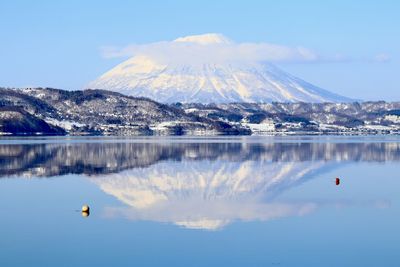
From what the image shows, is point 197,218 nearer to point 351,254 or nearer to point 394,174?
point 351,254

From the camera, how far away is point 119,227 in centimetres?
3058

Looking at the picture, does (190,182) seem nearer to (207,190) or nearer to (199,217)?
(207,190)

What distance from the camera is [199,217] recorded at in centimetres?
3356

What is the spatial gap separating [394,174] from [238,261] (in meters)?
36.7

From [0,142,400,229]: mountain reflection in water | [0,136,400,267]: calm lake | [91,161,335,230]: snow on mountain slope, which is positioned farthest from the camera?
[0,142,400,229]: mountain reflection in water

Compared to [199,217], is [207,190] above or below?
below

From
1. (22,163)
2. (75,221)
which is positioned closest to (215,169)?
(22,163)

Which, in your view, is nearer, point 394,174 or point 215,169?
point 394,174

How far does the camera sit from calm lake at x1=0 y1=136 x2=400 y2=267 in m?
25.0

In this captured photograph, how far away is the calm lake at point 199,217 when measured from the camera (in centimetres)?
2505

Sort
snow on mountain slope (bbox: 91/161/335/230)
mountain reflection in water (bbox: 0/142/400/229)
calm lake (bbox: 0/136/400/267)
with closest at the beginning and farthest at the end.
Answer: calm lake (bbox: 0/136/400/267)
snow on mountain slope (bbox: 91/161/335/230)
mountain reflection in water (bbox: 0/142/400/229)

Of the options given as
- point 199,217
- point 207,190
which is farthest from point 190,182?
point 199,217

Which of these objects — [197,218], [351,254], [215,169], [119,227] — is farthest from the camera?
[215,169]

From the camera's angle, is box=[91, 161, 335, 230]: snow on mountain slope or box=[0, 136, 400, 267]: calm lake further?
box=[91, 161, 335, 230]: snow on mountain slope
